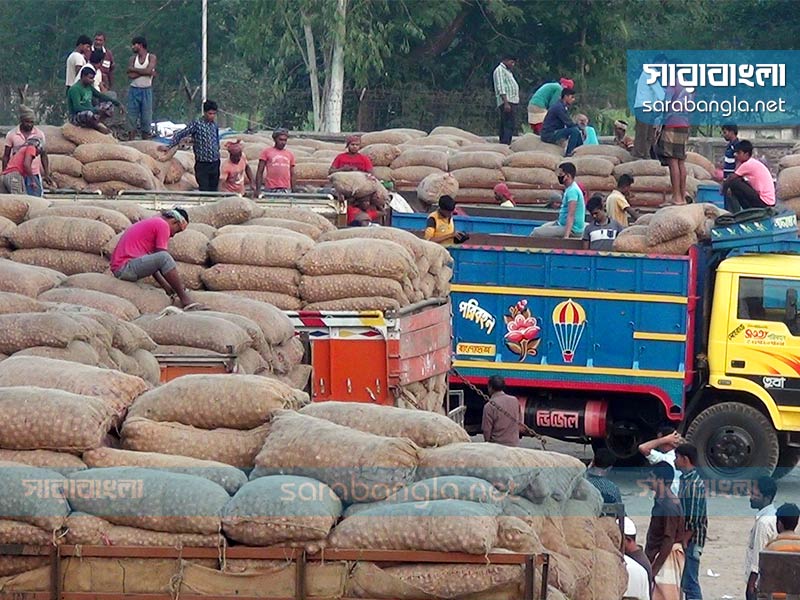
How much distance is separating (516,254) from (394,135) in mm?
8644

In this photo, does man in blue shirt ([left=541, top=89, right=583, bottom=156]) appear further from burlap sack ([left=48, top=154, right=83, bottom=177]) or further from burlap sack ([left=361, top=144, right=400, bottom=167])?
burlap sack ([left=48, top=154, right=83, bottom=177])

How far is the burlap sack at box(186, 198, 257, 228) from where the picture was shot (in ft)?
46.5

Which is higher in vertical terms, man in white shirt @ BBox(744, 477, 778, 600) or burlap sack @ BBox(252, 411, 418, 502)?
burlap sack @ BBox(252, 411, 418, 502)

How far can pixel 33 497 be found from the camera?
710cm

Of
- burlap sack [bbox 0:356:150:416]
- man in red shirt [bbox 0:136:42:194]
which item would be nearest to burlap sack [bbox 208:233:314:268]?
burlap sack [bbox 0:356:150:416]

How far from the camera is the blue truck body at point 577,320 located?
Result: 15.0m

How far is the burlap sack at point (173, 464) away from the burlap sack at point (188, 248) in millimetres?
5581

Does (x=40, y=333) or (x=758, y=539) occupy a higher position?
(x=40, y=333)

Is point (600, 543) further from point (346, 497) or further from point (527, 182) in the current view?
point (527, 182)

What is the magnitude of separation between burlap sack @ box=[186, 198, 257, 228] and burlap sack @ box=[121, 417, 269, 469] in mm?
6346

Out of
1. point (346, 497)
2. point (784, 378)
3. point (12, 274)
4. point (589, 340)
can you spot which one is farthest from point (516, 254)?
point (346, 497)

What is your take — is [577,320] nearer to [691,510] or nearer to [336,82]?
[691,510]

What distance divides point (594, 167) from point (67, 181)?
21.0 ft

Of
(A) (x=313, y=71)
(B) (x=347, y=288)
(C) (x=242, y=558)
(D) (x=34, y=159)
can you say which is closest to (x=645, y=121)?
(D) (x=34, y=159)
